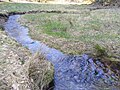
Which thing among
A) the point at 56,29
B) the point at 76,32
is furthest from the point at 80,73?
the point at 56,29

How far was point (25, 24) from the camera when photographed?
713 inches

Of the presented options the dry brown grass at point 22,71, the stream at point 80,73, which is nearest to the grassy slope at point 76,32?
the stream at point 80,73

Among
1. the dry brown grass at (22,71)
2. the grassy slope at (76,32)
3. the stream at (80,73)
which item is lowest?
the stream at (80,73)

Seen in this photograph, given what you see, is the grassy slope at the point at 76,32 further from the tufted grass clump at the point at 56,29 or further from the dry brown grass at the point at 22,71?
the dry brown grass at the point at 22,71

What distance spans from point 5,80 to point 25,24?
36.7ft

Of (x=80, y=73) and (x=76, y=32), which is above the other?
(x=76, y=32)

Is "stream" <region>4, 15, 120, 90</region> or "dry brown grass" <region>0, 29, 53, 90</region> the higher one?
"dry brown grass" <region>0, 29, 53, 90</region>

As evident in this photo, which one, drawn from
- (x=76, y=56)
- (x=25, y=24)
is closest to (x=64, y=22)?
(x=25, y=24)

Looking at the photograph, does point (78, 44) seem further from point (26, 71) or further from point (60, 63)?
point (26, 71)

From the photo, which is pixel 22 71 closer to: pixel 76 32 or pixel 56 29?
pixel 76 32

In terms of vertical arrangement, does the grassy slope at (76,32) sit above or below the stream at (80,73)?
above

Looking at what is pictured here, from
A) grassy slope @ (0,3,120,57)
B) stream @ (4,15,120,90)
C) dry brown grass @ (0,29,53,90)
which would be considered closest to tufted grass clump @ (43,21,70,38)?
grassy slope @ (0,3,120,57)

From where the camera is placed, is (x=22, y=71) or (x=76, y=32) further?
(x=76, y=32)

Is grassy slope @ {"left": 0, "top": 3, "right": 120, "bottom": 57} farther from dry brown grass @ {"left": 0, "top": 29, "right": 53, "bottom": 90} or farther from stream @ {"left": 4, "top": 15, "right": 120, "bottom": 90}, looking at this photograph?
dry brown grass @ {"left": 0, "top": 29, "right": 53, "bottom": 90}
